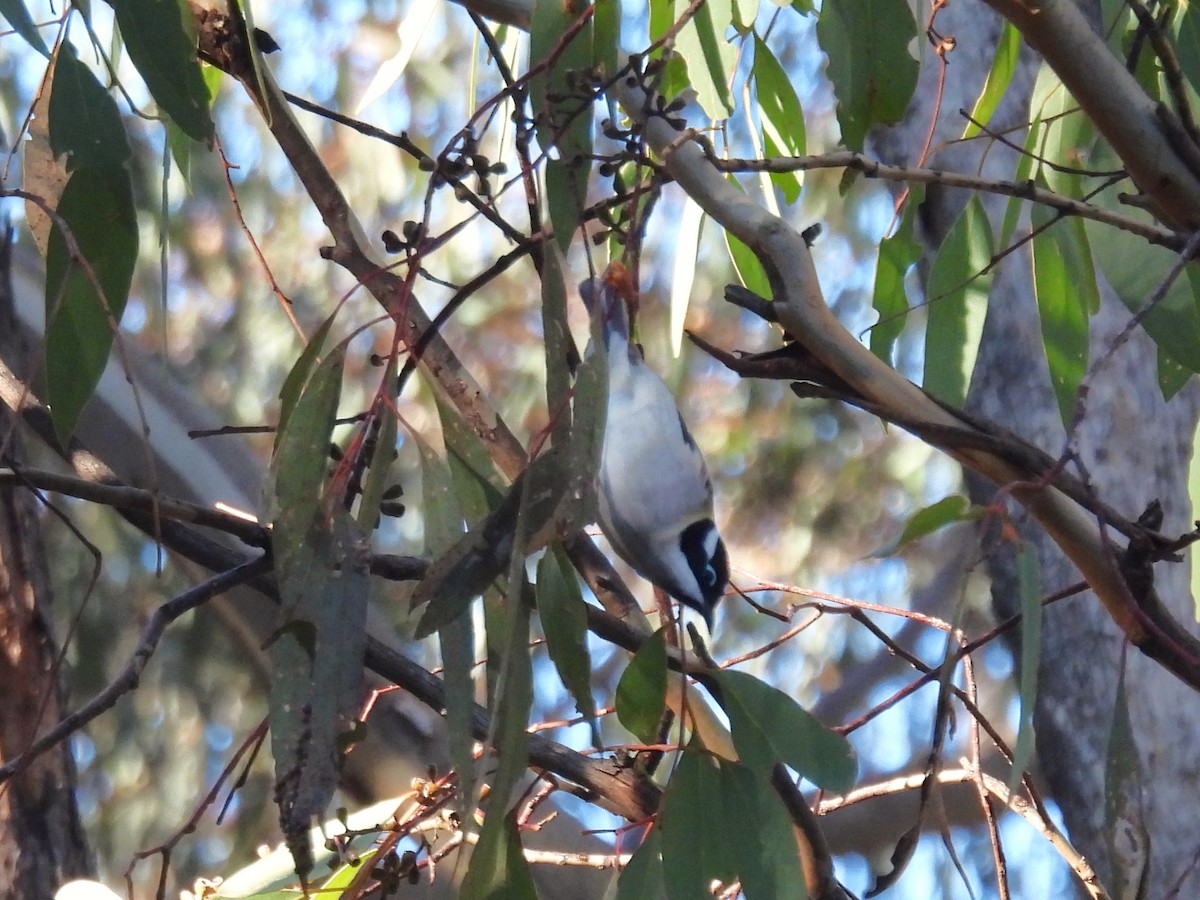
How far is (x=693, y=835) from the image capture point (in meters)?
0.78

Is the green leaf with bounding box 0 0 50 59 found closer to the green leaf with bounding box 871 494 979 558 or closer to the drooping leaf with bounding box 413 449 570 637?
the drooping leaf with bounding box 413 449 570 637

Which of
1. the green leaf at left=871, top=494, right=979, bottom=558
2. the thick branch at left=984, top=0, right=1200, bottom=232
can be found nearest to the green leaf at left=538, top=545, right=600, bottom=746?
the green leaf at left=871, top=494, right=979, bottom=558

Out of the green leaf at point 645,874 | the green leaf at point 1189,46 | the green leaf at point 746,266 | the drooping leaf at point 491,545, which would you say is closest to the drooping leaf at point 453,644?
the drooping leaf at point 491,545

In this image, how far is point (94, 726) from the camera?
2.89 m

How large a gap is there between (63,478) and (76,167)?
0.76 ft

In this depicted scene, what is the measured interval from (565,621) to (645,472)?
0.55 ft

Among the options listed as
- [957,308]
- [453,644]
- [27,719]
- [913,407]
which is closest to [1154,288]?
[957,308]

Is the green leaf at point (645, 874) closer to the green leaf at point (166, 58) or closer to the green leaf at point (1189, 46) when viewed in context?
the green leaf at point (166, 58)

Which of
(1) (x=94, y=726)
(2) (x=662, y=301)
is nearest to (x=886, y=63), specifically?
(2) (x=662, y=301)

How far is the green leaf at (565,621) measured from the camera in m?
0.75

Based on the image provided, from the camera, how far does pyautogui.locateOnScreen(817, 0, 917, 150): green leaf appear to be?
3.17 ft

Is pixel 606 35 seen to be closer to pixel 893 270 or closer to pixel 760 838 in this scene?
pixel 893 270

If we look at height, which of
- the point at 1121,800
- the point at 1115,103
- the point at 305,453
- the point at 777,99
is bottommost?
the point at 1121,800

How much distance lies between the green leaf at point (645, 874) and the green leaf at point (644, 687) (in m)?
0.07
